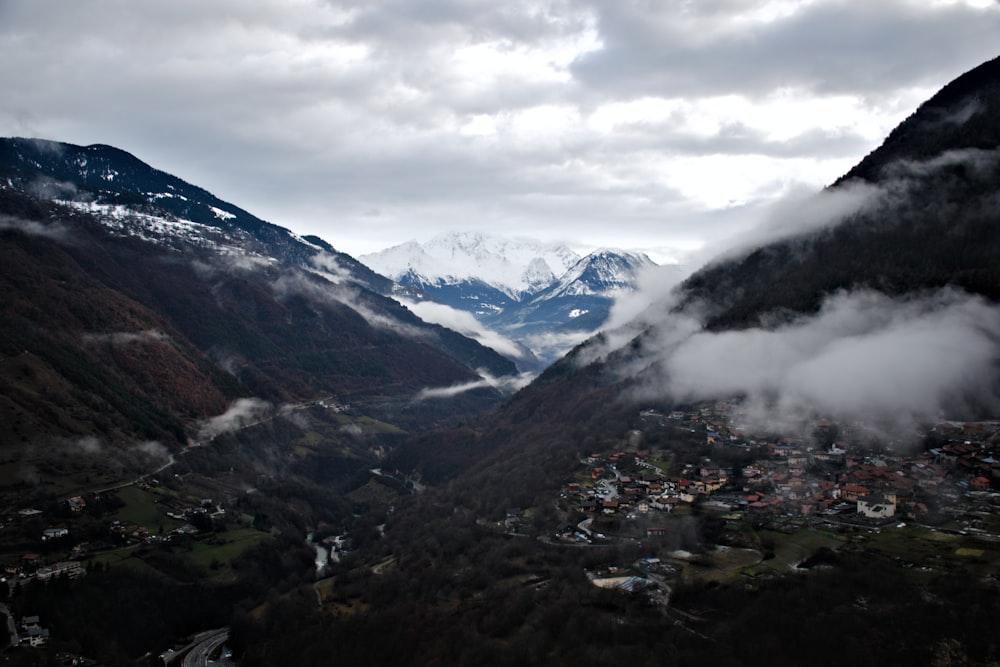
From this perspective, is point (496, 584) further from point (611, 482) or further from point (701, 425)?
point (701, 425)

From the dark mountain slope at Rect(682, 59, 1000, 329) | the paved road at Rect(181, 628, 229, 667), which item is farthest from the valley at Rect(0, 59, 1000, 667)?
the paved road at Rect(181, 628, 229, 667)

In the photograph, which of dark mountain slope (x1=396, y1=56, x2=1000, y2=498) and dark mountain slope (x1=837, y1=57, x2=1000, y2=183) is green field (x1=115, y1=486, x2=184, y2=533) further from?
dark mountain slope (x1=837, y1=57, x2=1000, y2=183)

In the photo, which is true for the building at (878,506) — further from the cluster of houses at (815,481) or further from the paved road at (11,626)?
the paved road at (11,626)

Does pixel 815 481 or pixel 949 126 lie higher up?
pixel 949 126

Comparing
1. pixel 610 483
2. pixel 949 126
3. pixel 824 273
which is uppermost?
pixel 949 126

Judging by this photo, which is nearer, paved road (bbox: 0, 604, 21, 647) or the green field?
paved road (bbox: 0, 604, 21, 647)

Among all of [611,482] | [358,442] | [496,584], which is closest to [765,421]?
[611,482]

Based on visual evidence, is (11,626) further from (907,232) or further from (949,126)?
(949,126)

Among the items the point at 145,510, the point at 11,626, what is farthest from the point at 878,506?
the point at 145,510
